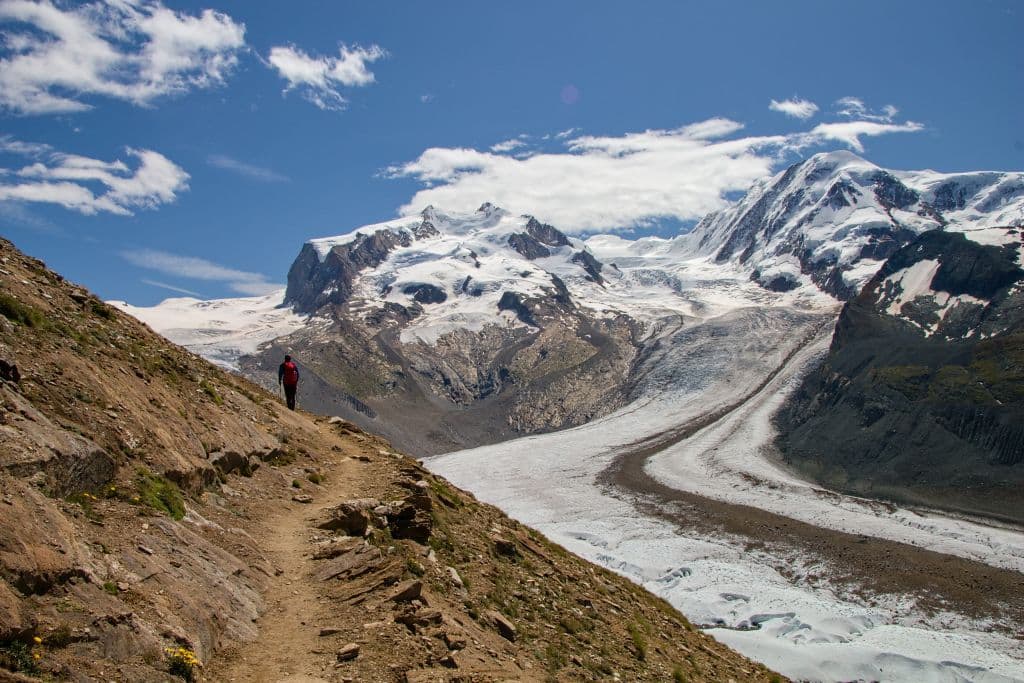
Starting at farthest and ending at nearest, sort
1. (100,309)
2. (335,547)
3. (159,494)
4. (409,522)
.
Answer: (100,309) < (409,522) < (335,547) < (159,494)

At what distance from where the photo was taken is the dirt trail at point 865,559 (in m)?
58.8

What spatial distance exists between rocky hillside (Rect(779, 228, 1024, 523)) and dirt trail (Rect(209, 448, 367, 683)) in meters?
90.4

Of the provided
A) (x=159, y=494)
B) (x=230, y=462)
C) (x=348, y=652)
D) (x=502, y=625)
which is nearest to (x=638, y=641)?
(x=502, y=625)

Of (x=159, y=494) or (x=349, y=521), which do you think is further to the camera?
(x=349, y=521)

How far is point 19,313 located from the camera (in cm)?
1345

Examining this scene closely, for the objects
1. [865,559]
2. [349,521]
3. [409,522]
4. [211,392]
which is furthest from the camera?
[865,559]

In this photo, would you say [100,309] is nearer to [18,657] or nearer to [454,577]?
[454,577]

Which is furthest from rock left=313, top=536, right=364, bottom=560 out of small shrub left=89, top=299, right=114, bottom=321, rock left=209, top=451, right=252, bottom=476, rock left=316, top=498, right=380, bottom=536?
small shrub left=89, top=299, right=114, bottom=321

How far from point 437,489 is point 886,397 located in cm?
12801

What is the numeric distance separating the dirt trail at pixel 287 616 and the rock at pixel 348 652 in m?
0.14

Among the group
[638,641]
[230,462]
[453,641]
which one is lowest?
[638,641]

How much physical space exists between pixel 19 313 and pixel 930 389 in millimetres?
131553

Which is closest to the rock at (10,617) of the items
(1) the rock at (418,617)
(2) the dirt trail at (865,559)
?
(1) the rock at (418,617)

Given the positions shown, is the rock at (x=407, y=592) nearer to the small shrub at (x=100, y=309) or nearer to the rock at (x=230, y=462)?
the rock at (x=230, y=462)
